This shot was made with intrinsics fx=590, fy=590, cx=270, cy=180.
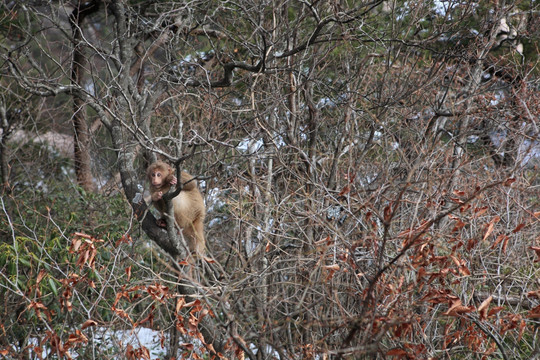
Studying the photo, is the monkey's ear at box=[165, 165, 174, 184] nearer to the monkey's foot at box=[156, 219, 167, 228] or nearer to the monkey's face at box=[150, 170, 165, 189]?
the monkey's face at box=[150, 170, 165, 189]

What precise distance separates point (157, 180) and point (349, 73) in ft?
8.79

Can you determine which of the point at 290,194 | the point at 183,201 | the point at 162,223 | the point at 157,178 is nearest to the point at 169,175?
the point at 157,178

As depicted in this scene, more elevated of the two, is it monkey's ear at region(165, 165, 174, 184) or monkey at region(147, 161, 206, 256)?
monkey's ear at region(165, 165, 174, 184)

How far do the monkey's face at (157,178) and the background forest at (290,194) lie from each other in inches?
9.3

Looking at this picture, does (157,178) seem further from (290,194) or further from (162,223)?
(290,194)

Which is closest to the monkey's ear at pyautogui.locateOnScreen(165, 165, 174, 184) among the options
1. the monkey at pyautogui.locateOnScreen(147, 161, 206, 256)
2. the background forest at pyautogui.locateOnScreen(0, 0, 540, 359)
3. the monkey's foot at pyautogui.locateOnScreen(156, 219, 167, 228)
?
the monkey at pyautogui.locateOnScreen(147, 161, 206, 256)

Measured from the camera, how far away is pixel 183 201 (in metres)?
6.35

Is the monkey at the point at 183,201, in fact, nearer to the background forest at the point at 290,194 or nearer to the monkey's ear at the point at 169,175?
the monkey's ear at the point at 169,175

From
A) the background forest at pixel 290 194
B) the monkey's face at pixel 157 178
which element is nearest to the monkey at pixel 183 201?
the monkey's face at pixel 157 178

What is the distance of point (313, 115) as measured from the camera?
6.99 meters

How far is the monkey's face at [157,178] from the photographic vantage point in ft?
19.4

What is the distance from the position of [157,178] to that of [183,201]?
0.52 m

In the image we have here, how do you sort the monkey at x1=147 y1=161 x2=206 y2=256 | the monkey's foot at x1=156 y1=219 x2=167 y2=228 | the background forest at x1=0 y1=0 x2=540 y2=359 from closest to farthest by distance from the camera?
the background forest at x1=0 y1=0 x2=540 y2=359, the monkey's foot at x1=156 y1=219 x2=167 y2=228, the monkey at x1=147 y1=161 x2=206 y2=256

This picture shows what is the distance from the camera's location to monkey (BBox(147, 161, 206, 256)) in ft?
19.3
